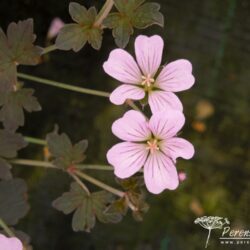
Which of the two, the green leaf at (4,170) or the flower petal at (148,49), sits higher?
the flower petal at (148,49)

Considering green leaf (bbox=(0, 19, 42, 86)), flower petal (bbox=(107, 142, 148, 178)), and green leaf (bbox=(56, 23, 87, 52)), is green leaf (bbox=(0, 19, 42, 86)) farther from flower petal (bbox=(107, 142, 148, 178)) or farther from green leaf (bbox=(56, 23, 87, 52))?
flower petal (bbox=(107, 142, 148, 178))

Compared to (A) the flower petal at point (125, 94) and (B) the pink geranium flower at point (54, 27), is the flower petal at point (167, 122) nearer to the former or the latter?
(A) the flower petal at point (125, 94)

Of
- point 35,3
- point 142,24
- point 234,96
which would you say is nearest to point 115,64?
point 142,24

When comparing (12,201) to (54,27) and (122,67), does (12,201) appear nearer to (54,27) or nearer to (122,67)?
(122,67)

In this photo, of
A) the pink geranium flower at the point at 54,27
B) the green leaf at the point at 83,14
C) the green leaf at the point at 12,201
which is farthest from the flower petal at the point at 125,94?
the pink geranium flower at the point at 54,27

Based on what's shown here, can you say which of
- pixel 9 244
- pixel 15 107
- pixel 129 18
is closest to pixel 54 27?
pixel 15 107

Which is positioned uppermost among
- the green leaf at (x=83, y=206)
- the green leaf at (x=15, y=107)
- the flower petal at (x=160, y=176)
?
the green leaf at (x=15, y=107)

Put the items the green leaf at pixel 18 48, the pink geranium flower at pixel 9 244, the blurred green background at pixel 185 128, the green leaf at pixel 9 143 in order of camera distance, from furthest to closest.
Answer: the blurred green background at pixel 185 128
the green leaf at pixel 9 143
the green leaf at pixel 18 48
the pink geranium flower at pixel 9 244

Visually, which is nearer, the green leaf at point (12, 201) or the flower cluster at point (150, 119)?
the flower cluster at point (150, 119)

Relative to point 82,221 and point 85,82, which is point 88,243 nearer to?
point 85,82
